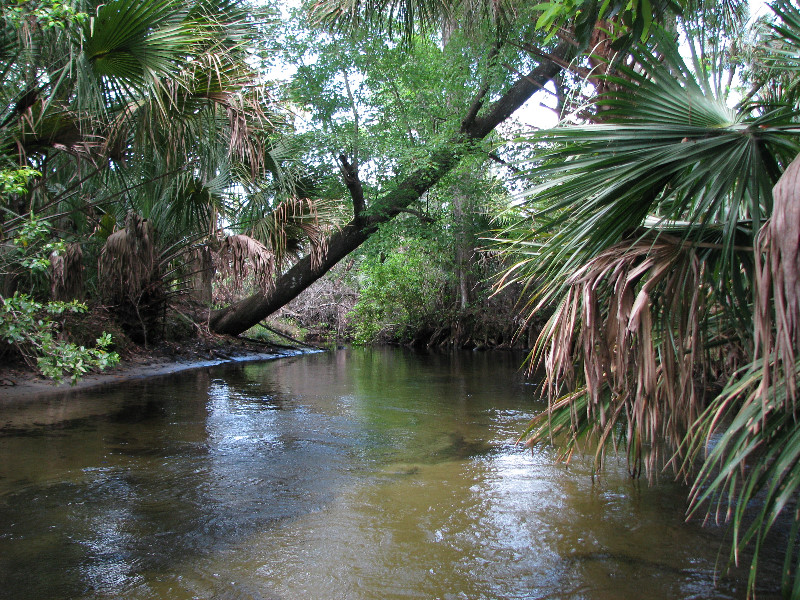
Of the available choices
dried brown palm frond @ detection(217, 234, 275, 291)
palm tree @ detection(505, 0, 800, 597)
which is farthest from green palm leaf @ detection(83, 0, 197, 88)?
dried brown palm frond @ detection(217, 234, 275, 291)

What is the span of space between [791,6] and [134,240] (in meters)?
8.91

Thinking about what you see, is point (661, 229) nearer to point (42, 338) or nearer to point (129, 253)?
point (42, 338)

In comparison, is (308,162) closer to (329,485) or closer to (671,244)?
(329,485)

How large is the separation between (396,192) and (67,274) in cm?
682

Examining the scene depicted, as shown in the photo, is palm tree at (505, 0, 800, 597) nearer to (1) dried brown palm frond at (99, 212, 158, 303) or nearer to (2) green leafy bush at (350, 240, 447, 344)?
(1) dried brown palm frond at (99, 212, 158, 303)

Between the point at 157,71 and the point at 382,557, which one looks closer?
the point at 382,557

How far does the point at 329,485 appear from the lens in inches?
158

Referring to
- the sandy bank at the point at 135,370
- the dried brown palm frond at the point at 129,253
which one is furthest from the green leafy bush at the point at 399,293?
the dried brown palm frond at the point at 129,253

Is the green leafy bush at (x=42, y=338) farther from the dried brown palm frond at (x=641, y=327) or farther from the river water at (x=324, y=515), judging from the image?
the dried brown palm frond at (x=641, y=327)

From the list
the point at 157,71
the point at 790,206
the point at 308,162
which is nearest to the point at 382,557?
the point at 790,206

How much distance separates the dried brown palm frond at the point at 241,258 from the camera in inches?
375

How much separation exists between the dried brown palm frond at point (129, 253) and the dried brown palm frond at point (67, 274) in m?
0.55

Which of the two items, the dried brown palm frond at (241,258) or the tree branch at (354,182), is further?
the tree branch at (354,182)

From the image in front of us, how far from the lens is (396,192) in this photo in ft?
43.3
